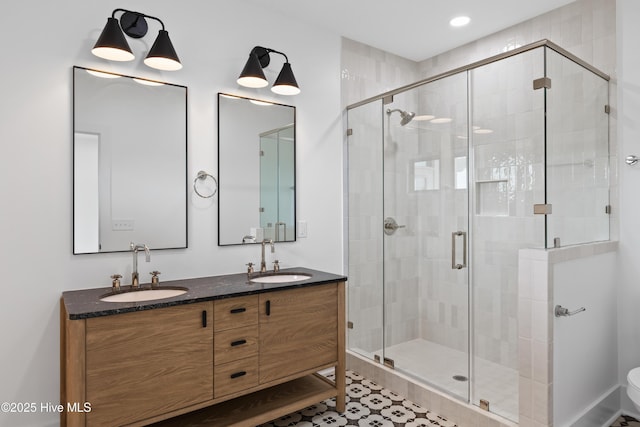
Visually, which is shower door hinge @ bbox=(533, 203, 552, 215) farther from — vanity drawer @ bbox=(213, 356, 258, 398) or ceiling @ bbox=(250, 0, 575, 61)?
vanity drawer @ bbox=(213, 356, 258, 398)

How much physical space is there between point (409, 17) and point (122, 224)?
7.87ft

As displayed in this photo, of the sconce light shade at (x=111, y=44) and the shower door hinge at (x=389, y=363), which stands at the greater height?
the sconce light shade at (x=111, y=44)

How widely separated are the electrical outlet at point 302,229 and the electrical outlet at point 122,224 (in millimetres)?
1135

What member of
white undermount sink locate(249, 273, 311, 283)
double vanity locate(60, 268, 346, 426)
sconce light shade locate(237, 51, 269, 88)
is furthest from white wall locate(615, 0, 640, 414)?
sconce light shade locate(237, 51, 269, 88)

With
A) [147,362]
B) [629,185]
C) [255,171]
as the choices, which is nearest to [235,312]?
[147,362]

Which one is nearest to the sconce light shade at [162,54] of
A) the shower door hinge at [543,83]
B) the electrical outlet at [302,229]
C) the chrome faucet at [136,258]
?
the chrome faucet at [136,258]

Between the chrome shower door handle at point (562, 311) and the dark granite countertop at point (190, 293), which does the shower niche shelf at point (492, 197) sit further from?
the dark granite countertop at point (190, 293)

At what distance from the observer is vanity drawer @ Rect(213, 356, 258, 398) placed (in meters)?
1.98

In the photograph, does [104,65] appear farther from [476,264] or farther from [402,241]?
[476,264]

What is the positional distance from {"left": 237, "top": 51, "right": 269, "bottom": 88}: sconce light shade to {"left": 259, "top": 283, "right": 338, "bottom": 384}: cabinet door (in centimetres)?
134

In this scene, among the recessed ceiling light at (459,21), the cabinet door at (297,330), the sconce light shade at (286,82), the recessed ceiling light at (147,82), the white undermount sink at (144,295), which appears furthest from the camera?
the recessed ceiling light at (459,21)

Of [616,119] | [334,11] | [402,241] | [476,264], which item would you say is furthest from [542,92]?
[334,11]

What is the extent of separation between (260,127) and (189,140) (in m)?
0.51

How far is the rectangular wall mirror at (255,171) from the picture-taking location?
8.48 feet
